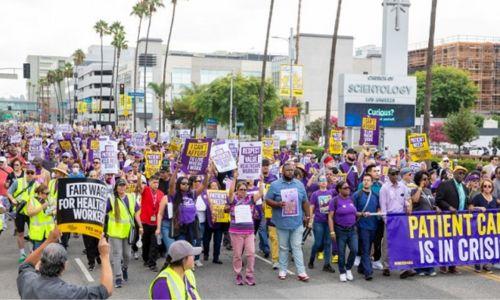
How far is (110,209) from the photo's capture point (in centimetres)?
1038

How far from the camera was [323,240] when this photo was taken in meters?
11.6

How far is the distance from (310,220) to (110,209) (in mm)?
3128

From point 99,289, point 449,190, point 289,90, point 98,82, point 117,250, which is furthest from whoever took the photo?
point 98,82

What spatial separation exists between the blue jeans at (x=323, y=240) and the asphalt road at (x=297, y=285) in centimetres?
28

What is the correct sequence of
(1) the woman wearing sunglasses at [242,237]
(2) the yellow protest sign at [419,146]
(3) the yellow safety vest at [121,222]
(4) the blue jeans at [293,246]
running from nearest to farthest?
(3) the yellow safety vest at [121,222]
(1) the woman wearing sunglasses at [242,237]
(4) the blue jeans at [293,246]
(2) the yellow protest sign at [419,146]

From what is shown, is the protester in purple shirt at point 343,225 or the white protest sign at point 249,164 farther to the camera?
the white protest sign at point 249,164

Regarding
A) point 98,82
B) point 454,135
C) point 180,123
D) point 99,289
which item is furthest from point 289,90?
point 98,82

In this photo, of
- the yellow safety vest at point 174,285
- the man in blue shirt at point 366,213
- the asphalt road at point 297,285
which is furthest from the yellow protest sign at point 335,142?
the yellow safety vest at point 174,285

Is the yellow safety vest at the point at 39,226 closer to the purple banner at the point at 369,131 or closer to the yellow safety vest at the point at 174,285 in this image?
the yellow safety vest at the point at 174,285

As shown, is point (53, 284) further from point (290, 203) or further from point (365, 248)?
point (365, 248)

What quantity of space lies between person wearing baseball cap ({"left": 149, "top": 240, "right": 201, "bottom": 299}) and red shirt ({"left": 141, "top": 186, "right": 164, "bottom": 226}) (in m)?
5.98

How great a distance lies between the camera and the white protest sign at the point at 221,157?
13383mm

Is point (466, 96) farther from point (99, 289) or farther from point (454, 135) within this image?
point (99, 289)

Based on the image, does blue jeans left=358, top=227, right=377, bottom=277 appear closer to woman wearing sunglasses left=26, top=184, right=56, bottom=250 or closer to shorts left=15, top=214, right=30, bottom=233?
woman wearing sunglasses left=26, top=184, right=56, bottom=250
